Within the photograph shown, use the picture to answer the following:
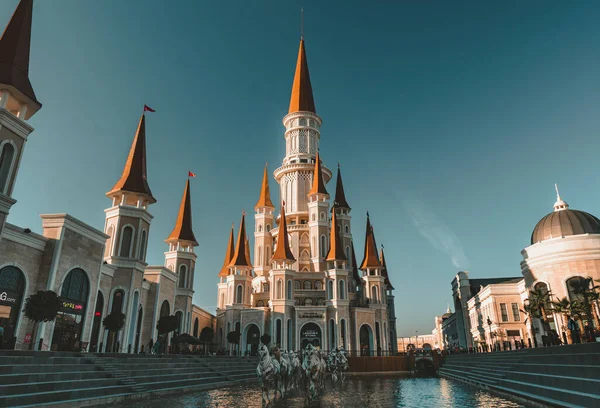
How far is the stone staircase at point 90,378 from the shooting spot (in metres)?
12.3

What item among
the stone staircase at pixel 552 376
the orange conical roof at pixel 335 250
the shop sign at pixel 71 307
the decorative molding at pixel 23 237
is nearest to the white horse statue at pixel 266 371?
the stone staircase at pixel 552 376

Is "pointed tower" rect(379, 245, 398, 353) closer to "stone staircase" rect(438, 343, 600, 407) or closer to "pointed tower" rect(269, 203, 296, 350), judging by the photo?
"pointed tower" rect(269, 203, 296, 350)

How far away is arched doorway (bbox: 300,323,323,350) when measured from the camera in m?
53.4

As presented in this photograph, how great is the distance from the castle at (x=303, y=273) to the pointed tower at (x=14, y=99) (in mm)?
37470

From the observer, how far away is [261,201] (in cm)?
7206

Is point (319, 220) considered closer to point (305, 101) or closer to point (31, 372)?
Answer: point (305, 101)

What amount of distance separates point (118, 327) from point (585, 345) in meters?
25.1

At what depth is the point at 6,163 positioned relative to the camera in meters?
21.1

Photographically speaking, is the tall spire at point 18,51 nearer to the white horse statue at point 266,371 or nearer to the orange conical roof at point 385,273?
the white horse statue at point 266,371

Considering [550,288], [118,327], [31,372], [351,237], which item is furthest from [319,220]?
[31,372]

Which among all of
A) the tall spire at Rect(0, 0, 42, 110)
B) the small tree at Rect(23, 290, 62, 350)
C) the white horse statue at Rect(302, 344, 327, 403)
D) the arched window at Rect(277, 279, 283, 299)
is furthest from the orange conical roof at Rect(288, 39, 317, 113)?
the white horse statue at Rect(302, 344, 327, 403)

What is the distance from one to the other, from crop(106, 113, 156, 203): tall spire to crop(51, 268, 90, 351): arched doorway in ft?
29.4

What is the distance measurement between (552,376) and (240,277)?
47.4 m

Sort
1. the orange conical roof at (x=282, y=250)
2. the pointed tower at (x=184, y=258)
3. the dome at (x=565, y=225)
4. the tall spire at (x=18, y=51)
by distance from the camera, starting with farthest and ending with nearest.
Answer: the orange conical roof at (x=282, y=250) → the pointed tower at (x=184, y=258) → the dome at (x=565, y=225) → the tall spire at (x=18, y=51)
